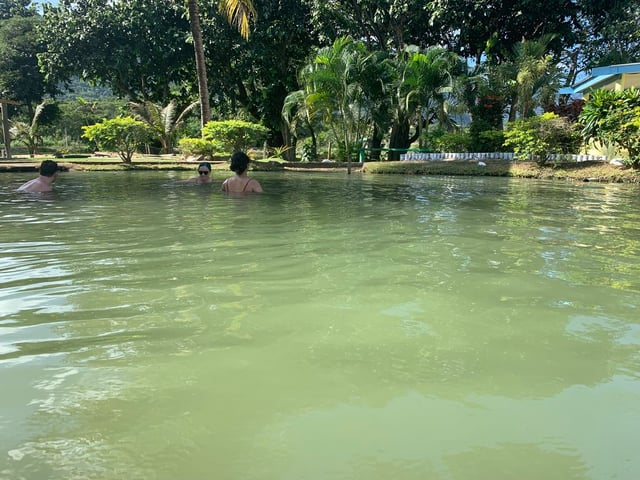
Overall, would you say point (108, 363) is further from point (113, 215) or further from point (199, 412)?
point (113, 215)

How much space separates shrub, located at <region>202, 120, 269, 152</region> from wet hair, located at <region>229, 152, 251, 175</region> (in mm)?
13711

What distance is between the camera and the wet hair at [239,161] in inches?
357

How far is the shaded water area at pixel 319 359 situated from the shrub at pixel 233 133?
1779 cm

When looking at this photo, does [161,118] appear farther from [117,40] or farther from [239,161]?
[239,161]

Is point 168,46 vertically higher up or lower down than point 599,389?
higher up

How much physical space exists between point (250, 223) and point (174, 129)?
2548cm

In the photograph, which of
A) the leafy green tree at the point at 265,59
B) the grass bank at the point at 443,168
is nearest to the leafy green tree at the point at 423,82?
the grass bank at the point at 443,168

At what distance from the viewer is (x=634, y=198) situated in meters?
10.5

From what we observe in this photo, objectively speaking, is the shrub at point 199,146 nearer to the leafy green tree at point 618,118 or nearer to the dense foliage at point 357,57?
the dense foliage at point 357,57

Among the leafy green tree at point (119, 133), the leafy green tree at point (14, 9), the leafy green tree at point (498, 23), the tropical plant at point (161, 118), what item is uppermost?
the leafy green tree at point (14, 9)

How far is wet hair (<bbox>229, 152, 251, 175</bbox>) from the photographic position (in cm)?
908

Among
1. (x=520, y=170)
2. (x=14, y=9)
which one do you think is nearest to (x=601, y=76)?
(x=520, y=170)

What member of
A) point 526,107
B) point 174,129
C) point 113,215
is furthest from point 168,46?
point 113,215

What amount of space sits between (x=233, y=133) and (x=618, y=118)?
15.5 metres
